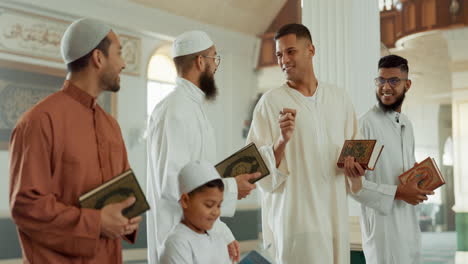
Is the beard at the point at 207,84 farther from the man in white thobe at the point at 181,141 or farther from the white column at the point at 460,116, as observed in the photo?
the white column at the point at 460,116

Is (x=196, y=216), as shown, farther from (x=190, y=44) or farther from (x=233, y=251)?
(x=190, y=44)

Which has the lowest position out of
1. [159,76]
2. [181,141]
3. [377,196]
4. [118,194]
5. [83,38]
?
[377,196]

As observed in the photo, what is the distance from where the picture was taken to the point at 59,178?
268 cm

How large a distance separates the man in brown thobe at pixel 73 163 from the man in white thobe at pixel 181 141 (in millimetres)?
333

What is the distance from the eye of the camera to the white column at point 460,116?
15102mm

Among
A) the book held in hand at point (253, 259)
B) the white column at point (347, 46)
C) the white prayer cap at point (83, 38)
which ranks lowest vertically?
the book held in hand at point (253, 259)

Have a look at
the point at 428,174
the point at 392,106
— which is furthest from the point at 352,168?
the point at 392,106

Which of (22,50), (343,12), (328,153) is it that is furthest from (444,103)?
(328,153)

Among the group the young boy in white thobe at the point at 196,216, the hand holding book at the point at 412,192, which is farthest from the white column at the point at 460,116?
the young boy in white thobe at the point at 196,216

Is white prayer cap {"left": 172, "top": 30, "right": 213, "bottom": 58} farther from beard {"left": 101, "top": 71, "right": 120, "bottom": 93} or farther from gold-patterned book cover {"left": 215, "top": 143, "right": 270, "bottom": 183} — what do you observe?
beard {"left": 101, "top": 71, "right": 120, "bottom": 93}

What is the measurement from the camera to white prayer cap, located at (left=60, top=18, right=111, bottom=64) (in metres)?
2.82

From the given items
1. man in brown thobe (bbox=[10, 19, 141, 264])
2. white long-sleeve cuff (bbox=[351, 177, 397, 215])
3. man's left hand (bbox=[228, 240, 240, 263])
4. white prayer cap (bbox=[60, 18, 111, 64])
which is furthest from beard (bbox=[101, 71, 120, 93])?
white long-sleeve cuff (bbox=[351, 177, 397, 215])

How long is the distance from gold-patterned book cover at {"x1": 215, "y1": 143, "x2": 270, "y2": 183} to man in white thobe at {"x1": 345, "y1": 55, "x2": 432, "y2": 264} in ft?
3.94

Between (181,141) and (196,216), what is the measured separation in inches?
18.5
